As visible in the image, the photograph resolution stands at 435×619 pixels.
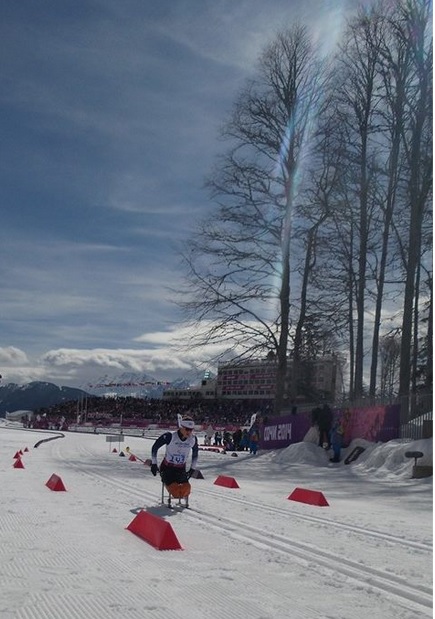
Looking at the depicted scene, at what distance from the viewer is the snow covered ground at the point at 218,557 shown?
5.20 metres

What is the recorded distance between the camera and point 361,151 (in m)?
25.2

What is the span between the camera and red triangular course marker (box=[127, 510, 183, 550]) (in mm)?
7418

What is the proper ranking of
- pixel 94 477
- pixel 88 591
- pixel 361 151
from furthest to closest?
pixel 361 151
pixel 94 477
pixel 88 591

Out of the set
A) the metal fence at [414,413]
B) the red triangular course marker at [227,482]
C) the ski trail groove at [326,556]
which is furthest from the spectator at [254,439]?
the ski trail groove at [326,556]

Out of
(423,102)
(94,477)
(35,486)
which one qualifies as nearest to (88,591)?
(35,486)

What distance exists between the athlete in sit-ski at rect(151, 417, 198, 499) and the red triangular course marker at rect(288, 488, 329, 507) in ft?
8.30

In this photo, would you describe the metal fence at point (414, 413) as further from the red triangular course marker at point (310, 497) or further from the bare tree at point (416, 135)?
the red triangular course marker at point (310, 497)

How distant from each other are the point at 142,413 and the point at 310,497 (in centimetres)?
6773

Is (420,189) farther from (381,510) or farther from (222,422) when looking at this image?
(222,422)

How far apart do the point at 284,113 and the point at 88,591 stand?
944 inches

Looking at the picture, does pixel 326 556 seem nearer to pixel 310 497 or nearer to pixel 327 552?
pixel 327 552

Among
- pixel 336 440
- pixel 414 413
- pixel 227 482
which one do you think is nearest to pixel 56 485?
pixel 227 482

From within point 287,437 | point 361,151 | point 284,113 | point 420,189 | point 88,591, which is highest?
point 284,113

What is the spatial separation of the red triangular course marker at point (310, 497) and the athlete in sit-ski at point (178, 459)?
253 centimetres
